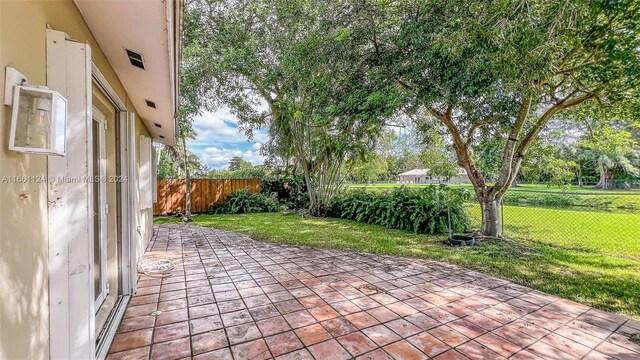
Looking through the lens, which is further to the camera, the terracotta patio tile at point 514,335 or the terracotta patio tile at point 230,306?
the terracotta patio tile at point 230,306

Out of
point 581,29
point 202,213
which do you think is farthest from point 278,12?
point 202,213

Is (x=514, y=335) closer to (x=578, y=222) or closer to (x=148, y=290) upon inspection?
(x=148, y=290)

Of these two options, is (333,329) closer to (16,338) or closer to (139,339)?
(139,339)

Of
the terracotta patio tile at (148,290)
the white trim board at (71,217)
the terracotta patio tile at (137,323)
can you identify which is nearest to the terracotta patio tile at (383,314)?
the terracotta patio tile at (137,323)

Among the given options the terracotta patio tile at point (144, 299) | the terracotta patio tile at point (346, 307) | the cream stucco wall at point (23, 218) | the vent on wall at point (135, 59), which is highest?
the vent on wall at point (135, 59)

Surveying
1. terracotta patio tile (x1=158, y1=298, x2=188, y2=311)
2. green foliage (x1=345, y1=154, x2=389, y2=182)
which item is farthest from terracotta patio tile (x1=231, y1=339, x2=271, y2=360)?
green foliage (x1=345, y1=154, x2=389, y2=182)

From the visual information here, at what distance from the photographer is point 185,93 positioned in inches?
314

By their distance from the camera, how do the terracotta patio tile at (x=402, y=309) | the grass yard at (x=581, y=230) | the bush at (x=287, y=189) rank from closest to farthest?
1. the terracotta patio tile at (x=402, y=309)
2. the grass yard at (x=581, y=230)
3. the bush at (x=287, y=189)

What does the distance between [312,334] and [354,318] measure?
50 cm

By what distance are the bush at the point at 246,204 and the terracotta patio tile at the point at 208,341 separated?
8.55m

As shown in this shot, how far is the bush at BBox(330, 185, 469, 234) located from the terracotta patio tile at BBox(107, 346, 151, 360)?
5.77 m

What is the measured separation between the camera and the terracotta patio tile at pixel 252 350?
214 centimetres

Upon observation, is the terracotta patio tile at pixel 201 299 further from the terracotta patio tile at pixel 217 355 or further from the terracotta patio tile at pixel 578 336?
the terracotta patio tile at pixel 578 336

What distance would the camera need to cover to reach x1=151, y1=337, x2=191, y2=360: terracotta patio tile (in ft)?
7.06
